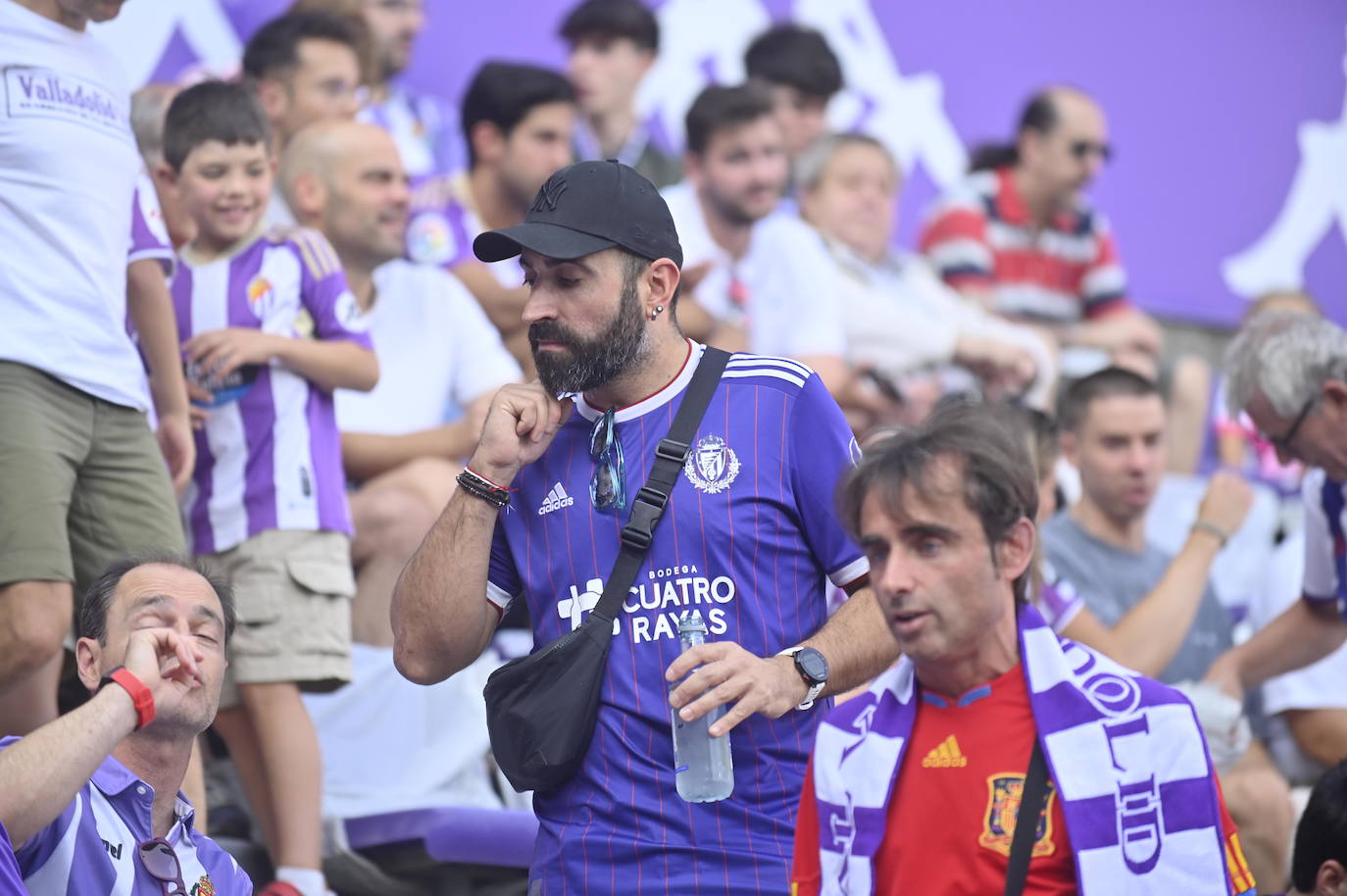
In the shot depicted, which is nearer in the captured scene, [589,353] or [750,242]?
[589,353]

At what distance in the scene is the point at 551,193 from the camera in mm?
3545

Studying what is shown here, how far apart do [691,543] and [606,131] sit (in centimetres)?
478

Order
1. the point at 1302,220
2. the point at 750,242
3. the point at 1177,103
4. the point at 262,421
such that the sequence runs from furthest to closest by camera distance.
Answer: the point at 1302,220, the point at 1177,103, the point at 750,242, the point at 262,421

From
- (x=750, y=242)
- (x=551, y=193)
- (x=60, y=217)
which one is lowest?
(x=551, y=193)

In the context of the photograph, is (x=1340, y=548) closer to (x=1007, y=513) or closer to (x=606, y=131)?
(x=1007, y=513)

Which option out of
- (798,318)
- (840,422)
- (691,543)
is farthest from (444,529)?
(798,318)

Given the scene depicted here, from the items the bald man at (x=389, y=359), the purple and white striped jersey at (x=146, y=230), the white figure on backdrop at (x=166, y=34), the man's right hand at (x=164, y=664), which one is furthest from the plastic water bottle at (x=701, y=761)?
the white figure on backdrop at (x=166, y=34)

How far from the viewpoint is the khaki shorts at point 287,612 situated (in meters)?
4.66

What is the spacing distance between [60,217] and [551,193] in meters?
1.40

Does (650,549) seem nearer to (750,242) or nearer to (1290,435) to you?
(1290,435)

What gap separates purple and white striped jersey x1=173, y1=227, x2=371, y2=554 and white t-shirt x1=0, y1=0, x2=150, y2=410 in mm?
469

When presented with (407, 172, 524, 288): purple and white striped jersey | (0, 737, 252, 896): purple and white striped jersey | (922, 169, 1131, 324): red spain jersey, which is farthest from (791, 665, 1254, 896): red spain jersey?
(922, 169, 1131, 324): red spain jersey

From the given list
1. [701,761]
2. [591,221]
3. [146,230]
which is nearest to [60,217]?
[146,230]

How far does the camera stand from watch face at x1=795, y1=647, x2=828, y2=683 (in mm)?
3252
